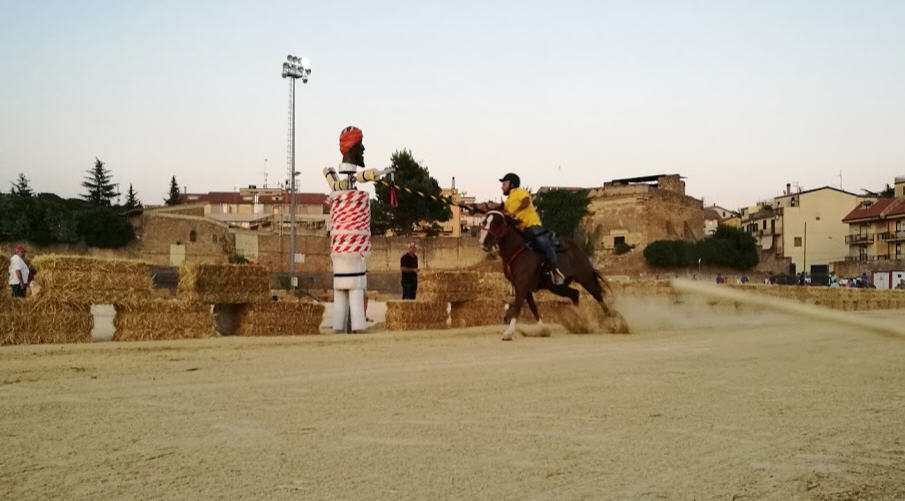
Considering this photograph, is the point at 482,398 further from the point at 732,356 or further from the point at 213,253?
the point at 213,253

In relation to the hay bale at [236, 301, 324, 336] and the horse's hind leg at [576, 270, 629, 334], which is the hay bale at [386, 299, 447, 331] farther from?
the horse's hind leg at [576, 270, 629, 334]

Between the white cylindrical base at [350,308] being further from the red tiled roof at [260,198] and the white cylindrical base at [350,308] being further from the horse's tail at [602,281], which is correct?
the red tiled roof at [260,198]

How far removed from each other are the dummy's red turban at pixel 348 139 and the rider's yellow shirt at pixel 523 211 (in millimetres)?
3907

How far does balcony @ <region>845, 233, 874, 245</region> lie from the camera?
93.0m

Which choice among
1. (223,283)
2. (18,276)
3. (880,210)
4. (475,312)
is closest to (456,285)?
(475,312)

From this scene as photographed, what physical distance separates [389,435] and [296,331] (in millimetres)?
11247

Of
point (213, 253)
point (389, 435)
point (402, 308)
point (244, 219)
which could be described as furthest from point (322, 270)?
point (389, 435)

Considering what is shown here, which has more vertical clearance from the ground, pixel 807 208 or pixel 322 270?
pixel 807 208

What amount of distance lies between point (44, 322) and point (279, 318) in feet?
14.8

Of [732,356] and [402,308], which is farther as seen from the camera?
[402,308]

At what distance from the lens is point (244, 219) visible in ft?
334

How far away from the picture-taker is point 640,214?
3915 inches

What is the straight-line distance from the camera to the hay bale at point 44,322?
40.1 ft

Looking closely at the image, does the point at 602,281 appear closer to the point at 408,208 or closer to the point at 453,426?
the point at 453,426
